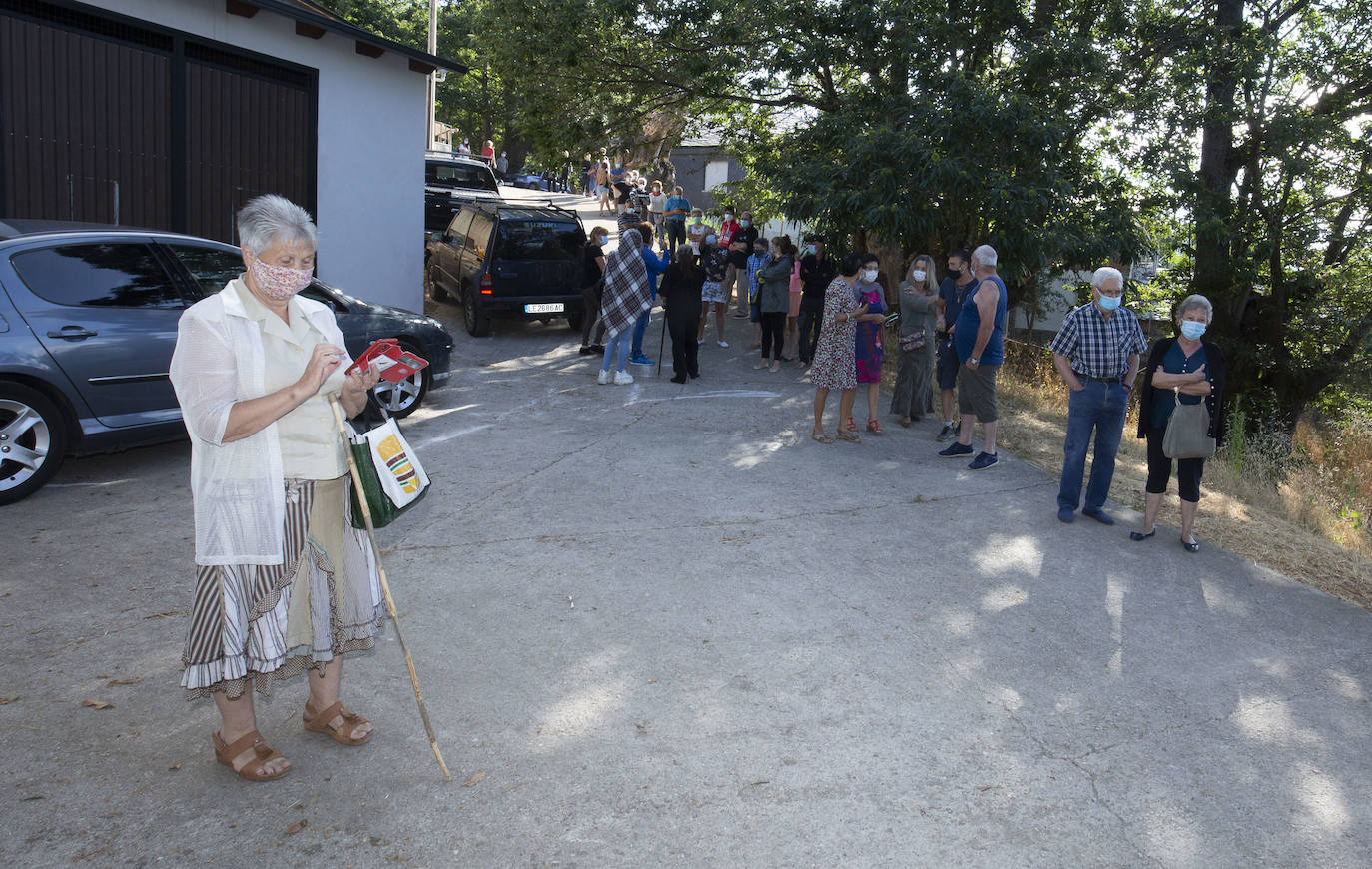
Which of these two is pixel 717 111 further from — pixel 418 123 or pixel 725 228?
pixel 418 123

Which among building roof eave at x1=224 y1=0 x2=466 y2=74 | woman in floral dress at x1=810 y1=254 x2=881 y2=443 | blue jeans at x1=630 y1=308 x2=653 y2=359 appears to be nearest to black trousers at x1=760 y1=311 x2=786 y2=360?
blue jeans at x1=630 y1=308 x2=653 y2=359

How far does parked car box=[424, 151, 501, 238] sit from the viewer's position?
21.9m

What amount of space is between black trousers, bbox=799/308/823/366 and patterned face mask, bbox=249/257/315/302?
1025 centimetres

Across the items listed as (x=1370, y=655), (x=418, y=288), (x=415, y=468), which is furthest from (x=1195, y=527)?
(x=418, y=288)

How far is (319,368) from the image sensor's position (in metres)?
3.42

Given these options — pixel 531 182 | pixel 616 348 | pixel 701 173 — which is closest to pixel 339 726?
pixel 616 348

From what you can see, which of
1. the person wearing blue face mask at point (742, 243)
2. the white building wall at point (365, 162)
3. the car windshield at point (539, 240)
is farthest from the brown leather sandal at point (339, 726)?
the person wearing blue face mask at point (742, 243)

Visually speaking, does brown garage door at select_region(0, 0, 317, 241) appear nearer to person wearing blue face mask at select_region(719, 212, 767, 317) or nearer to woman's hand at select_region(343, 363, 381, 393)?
person wearing blue face mask at select_region(719, 212, 767, 317)

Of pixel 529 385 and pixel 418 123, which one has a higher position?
pixel 418 123

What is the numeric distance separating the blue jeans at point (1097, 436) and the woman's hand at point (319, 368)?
214 inches

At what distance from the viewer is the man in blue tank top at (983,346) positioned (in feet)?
28.7

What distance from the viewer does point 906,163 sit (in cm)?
1187

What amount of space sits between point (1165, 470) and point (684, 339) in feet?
19.7

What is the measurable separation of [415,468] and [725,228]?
1539 cm
